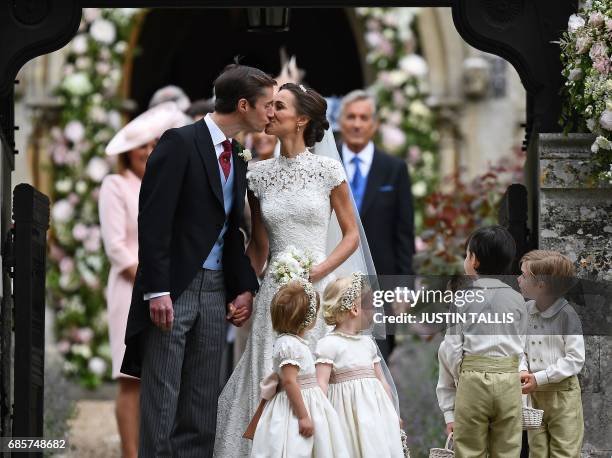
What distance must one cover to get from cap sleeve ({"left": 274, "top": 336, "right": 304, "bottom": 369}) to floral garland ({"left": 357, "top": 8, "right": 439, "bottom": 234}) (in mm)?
6894

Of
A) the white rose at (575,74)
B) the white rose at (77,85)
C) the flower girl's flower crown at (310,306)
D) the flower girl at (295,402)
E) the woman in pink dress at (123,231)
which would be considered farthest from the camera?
the white rose at (77,85)

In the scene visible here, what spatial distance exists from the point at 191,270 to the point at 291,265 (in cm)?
47

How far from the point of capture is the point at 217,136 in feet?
23.8

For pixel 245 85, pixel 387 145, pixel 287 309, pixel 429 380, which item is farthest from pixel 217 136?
pixel 387 145

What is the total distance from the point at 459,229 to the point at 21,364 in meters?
3.73

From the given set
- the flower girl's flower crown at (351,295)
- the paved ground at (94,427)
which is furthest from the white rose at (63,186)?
the flower girl's flower crown at (351,295)

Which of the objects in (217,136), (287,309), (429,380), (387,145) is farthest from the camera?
(387,145)

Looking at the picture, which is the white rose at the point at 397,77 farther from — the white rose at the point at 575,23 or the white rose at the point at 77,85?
the white rose at the point at 575,23

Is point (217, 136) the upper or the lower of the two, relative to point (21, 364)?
upper

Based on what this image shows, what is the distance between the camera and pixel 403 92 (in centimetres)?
1372

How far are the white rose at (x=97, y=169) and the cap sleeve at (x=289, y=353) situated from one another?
695 cm

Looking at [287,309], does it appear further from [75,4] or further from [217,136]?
[75,4]

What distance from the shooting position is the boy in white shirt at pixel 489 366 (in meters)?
6.80

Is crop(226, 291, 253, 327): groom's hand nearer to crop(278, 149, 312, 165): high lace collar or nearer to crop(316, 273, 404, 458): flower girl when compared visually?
crop(316, 273, 404, 458): flower girl
